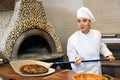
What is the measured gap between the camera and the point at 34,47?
3535 millimetres

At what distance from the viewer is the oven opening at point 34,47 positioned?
336 centimetres

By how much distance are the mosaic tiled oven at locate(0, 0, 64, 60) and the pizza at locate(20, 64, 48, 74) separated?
1.04m

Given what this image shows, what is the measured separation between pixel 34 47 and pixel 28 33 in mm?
453

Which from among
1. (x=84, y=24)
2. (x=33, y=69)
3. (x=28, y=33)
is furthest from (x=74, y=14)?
(x=33, y=69)

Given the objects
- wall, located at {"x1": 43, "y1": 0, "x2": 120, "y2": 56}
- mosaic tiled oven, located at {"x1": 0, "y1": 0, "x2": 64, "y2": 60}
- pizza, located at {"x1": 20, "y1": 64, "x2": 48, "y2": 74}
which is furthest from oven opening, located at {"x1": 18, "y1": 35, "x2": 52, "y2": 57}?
pizza, located at {"x1": 20, "y1": 64, "x2": 48, "y2": 74}

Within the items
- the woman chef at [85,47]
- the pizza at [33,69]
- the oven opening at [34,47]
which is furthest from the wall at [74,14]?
the pizza at [33,69]

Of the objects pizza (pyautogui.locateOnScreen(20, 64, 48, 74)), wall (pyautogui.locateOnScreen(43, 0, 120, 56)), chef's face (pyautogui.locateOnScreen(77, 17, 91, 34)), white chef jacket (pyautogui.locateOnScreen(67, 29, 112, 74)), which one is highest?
wall (pyautogui.locateOnScreen(43, 0, 120, 56))

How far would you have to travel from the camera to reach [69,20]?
11.6 feet

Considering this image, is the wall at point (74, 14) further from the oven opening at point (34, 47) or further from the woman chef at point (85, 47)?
the woman chef at point (85, 47)

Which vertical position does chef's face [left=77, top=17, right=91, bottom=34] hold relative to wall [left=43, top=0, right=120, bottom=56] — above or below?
below

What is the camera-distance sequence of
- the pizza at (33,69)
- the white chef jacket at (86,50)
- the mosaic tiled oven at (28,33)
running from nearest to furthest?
the pizza at (33,69)
the white chef jacket at (86,50)
the mosaic tiled oven at (28,33)

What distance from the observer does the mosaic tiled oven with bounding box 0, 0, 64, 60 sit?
10.1ft

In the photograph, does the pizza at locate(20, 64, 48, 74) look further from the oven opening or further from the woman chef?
the oven opening

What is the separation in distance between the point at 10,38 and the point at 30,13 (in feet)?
1.48
